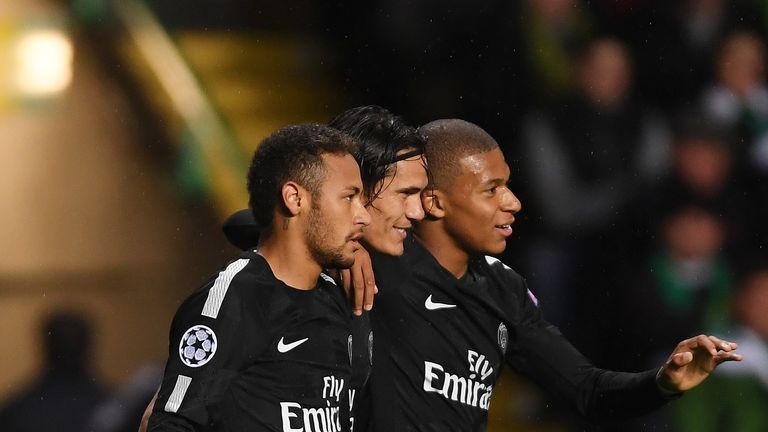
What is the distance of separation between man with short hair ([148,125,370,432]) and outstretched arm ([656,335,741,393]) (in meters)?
0.57

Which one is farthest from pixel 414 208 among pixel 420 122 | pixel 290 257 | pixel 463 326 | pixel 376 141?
pixel 420 122

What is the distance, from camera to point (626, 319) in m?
4.00

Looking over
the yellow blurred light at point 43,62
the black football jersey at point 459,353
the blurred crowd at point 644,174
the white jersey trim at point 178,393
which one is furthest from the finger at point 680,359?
the yellow blurred light at point 43,62

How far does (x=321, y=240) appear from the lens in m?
2.15

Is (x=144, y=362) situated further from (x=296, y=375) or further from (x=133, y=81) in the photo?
(x=296, y=375)

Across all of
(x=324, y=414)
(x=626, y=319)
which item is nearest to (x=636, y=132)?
(x=626, y=319)

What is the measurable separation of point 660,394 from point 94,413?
7.37ft

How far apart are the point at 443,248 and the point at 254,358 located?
643 millimetres

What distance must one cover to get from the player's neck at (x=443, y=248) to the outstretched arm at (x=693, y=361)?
1.38 feet

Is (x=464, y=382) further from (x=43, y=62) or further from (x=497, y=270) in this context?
(x=43, y=62)

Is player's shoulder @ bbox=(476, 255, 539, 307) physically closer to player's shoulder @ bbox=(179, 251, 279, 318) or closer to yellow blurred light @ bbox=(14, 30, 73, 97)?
player's shoulder @ bbox=(179, 251, 279, 318)

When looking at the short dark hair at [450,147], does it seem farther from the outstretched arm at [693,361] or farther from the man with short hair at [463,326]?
the outstretched arm at [693,361]

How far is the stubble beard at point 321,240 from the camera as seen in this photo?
216 centimetres

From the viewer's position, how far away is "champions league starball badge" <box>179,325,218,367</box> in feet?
6.51
